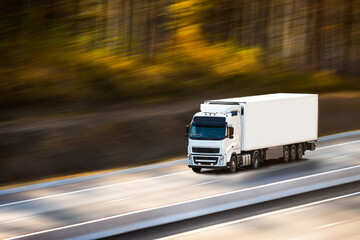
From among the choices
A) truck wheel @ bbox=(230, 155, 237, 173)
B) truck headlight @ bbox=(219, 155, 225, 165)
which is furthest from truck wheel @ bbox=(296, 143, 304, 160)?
truck headlight @ bbox=(219, 155, 225, 165)

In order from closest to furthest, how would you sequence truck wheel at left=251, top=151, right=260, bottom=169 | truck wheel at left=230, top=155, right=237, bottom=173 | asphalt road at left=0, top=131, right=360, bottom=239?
asphalt road at left=0, top=131, right=360, bottom=239, truck wheel at left=230, top=155, right=237, bottom=173, truck wheel at left=251, top=151, right=260, bottom=169

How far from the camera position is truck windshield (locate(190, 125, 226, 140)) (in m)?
23.4

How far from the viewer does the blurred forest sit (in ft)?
129

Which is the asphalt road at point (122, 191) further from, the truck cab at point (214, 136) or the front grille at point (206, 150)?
the front grille at point (206, 150)

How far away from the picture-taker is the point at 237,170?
82.1 feet

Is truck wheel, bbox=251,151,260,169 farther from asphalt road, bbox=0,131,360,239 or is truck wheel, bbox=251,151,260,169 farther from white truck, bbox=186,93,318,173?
asphalt road, bbox=0,131,360,239

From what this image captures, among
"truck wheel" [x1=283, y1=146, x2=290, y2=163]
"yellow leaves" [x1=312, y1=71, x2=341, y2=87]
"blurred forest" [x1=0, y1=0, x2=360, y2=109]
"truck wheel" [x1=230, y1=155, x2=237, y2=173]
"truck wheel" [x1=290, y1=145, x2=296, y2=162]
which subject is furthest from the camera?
"yellow leaves" [x1=312, y1=71, x2=341, y2=87]

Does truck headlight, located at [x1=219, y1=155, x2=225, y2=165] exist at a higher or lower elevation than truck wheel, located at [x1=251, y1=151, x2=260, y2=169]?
higher

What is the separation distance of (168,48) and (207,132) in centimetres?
2427

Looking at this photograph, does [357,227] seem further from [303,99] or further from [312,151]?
[312,151]

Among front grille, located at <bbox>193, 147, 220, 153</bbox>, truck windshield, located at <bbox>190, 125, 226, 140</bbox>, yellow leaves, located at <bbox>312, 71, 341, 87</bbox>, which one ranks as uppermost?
yellow leaves, located at <bbox>312, 71, 341, 87</bbox>

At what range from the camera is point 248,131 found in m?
24.3

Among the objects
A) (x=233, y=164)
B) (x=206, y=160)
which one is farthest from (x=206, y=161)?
(x=233, y=164)

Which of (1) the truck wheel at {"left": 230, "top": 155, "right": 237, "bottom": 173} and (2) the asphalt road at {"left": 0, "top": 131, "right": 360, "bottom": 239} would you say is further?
(1) the truck wheel at {"left": 230, "top": 155, "right": 237, "bottom": 173}
